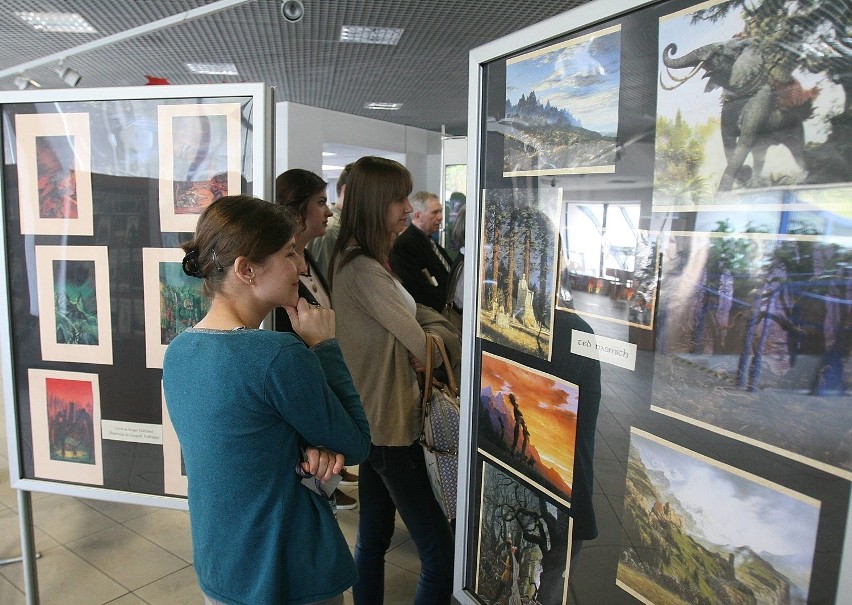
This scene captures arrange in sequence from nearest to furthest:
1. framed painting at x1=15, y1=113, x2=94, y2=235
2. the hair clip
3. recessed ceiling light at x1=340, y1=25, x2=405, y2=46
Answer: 1. the hair clip
2. framed painting at x1=15, y1=113, x2=94, y2=235
3. recessed ceiling light at x1=340, y1=25, x2=405, y2=46

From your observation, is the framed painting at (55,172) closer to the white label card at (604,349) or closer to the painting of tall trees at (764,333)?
the white label card at (604,349)

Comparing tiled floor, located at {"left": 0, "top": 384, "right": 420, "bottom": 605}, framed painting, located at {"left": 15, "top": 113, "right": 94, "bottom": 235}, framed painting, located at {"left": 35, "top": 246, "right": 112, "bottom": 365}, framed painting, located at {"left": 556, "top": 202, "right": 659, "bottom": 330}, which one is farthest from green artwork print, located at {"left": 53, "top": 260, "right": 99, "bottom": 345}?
framed painting, located at {"left": 556, "top": 202, "right": 659, "bottom": 330}

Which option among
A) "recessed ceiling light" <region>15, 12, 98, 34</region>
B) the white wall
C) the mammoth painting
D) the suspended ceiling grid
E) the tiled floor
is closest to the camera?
the mammoth painting

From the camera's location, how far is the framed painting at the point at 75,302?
6.30ft

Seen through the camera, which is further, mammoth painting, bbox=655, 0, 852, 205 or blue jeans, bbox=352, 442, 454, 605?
blue jeans, bbox=352, 442, 454, 605

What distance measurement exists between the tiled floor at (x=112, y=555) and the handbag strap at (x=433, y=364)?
1081mm

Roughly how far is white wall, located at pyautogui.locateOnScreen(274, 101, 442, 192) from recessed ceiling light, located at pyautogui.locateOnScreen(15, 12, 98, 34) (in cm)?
285

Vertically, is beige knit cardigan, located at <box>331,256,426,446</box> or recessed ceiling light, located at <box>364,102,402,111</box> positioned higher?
recessed ceiling light, located at <box>364,102,402,111</box>

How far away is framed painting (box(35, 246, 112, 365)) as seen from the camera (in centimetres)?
192

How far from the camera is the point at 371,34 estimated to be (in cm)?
655

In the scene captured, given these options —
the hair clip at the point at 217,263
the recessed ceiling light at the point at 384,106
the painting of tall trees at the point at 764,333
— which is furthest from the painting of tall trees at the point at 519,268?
the recessed ceiling light at the point at 384,106

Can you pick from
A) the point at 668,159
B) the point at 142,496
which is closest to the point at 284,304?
the point at 668,159

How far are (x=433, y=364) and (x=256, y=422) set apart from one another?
826 millimetres

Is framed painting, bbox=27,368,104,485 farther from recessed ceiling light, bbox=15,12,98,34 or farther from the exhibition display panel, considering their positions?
recessed ceiling light, bbox=15,12,98,34
